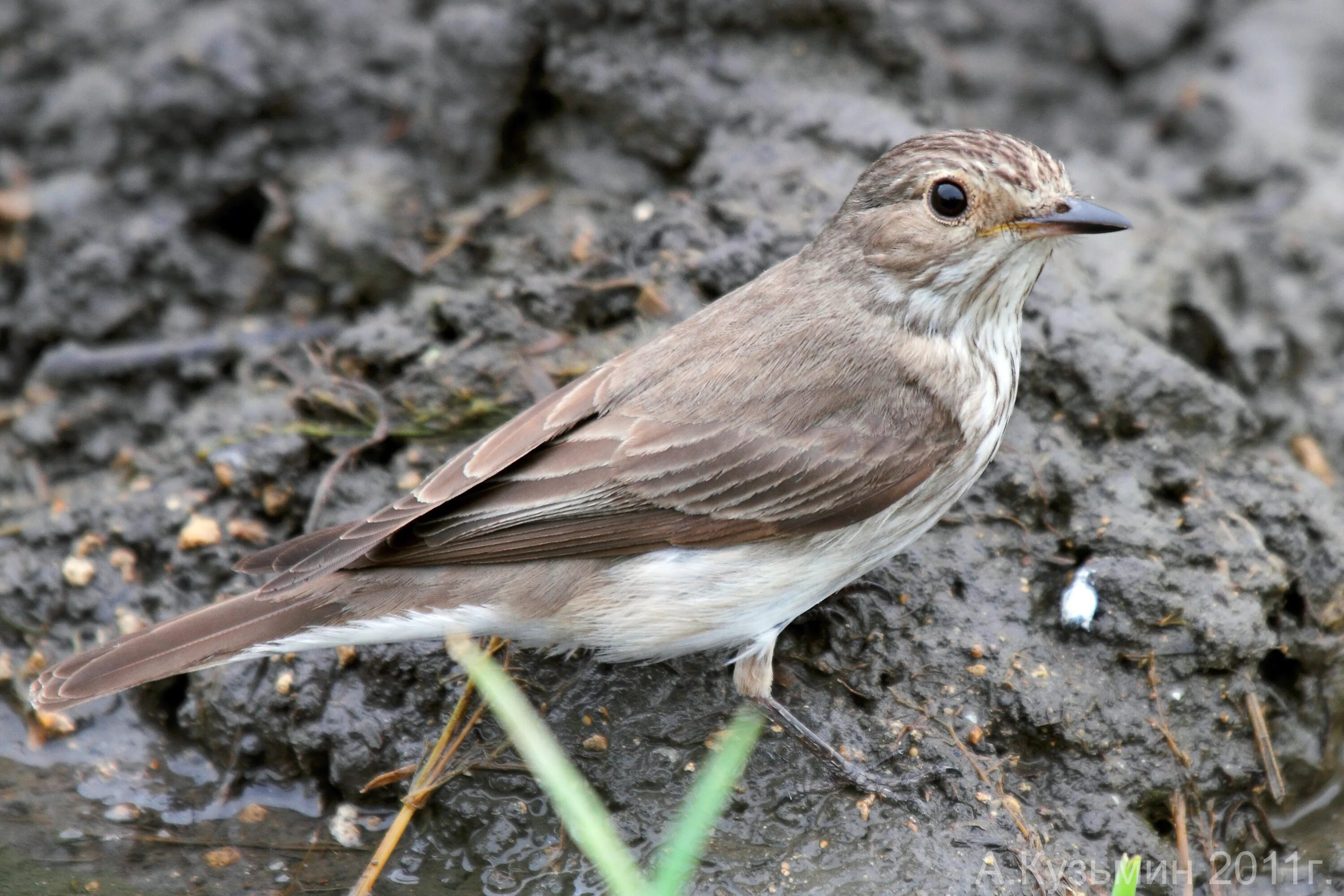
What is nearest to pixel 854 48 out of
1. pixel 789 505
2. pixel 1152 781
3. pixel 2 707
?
pixel 789 505

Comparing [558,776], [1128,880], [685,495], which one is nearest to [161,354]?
[685,495]

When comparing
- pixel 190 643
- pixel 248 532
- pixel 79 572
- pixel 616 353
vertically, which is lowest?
pixel 79 572

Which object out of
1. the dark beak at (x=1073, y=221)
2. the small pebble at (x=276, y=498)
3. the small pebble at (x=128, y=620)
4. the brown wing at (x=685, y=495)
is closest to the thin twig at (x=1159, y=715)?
the brown wing at (x=685, y=495)

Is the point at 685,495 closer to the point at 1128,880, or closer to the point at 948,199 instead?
the point at 948,199

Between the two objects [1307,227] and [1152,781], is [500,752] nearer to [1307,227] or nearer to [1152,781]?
Result: [1152,781]

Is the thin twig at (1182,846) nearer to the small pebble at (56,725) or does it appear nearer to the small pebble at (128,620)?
the small pebble at (128,620)

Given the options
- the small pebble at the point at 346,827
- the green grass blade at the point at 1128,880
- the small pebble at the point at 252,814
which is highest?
the green grass blade at the point at 1128,880

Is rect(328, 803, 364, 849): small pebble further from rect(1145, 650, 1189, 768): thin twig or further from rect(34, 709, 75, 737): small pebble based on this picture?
rect(1145, 650, 1189, 768): thin twig
